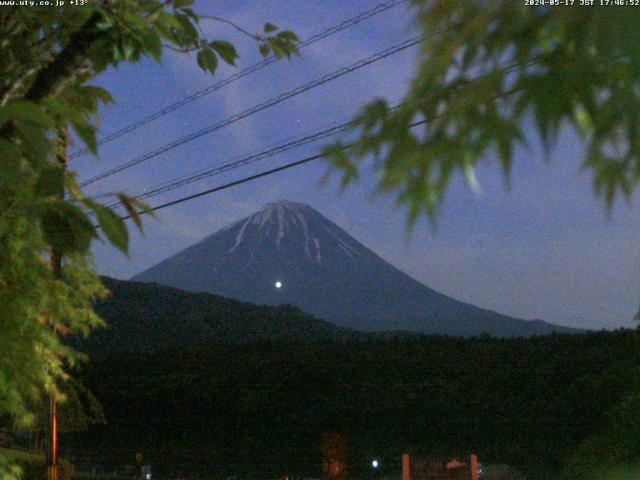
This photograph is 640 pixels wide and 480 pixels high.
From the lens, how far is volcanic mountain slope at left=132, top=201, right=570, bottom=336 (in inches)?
3937

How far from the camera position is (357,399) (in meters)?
23.5

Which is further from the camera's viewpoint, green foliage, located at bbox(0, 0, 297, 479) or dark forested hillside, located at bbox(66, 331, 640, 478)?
dark forested hillside, located at bbox(66, 331, 640, 478)

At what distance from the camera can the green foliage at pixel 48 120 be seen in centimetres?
199

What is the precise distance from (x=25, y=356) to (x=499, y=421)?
16080 mm

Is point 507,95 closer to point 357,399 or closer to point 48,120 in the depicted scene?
point 48,120

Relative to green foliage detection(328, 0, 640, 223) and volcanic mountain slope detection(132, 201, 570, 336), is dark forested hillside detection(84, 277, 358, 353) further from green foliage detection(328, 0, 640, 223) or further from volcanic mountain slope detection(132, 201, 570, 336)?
volcanic mountain slope detection(132, 201, 570, 336)

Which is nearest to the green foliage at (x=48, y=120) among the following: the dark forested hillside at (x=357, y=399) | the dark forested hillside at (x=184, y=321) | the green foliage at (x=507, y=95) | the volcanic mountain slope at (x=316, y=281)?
the green foliage at (x=507, y=95)

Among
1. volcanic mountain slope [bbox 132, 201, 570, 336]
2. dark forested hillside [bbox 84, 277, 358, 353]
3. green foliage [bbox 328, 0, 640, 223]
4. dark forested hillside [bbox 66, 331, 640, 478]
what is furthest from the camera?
volcanic mountain slope [bbox 132, 201, 570, 336]

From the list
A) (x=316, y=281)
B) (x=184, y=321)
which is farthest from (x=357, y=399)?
(x=316, y=281)

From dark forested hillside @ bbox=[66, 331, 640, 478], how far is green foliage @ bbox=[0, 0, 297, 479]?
13.9 meters

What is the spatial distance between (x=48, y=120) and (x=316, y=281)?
102m

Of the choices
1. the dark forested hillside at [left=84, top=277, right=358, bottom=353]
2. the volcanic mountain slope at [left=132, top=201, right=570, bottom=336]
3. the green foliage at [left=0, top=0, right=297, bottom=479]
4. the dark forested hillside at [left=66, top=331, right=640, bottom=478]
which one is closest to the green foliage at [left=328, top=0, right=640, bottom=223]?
the green foliage at [left=0, top=0, right=297, bottom=479]

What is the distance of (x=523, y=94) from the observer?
1659 millimetres

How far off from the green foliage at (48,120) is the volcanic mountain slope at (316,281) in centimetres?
8888
